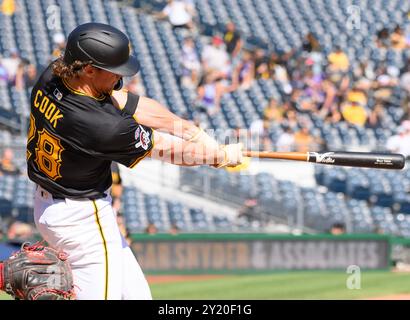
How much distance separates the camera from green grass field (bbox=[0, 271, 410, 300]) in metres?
10.8

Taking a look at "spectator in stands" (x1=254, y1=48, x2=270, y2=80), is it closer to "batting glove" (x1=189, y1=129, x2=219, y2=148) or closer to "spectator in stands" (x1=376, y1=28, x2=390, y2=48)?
"spectator in stands" (x1=376, y1=28, x2=390, y2=48)

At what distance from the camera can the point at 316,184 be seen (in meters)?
15.3

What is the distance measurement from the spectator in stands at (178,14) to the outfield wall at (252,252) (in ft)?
21.7

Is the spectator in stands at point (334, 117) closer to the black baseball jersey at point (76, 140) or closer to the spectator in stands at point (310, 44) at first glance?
the spectator in stands at point (310, 44)

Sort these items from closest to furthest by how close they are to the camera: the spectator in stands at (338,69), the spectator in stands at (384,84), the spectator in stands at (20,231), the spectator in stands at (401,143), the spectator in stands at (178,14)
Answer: the spectator in stands at (20,231) → the spectator in stands at (401,143) → the spectator in stands at (338,69) → the spectator in stands at (384,84) → the spectator in stands at (178,14)

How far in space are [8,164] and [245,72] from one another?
5504 mm

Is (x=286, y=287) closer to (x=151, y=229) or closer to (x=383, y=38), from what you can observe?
(x=151, y=229)

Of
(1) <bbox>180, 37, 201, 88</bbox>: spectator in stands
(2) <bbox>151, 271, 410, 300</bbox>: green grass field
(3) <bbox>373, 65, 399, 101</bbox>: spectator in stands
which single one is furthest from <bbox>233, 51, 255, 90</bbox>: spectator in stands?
(2) <bbox>151, 271, 410, 300</bbox>: green grass field

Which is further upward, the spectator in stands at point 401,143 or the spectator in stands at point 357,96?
the spectator in stands at point 357,96

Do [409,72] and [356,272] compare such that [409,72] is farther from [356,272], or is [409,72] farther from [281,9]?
[356,272]

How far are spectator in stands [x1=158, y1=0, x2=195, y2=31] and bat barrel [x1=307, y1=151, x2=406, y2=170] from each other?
13456 mm

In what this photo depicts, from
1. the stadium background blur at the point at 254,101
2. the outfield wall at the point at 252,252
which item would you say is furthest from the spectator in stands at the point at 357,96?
the outfield wall at the point at 252,252

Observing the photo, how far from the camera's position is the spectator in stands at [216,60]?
17.1 m

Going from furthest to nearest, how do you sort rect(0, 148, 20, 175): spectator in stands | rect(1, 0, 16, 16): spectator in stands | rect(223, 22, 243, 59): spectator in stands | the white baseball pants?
rect(1, 0, 16, 16): spectator in stands
rect(223, 22, 243, 59): spectator in stands
rect(0, 148, 20, 175): spectator in stands
the white baseball pants
